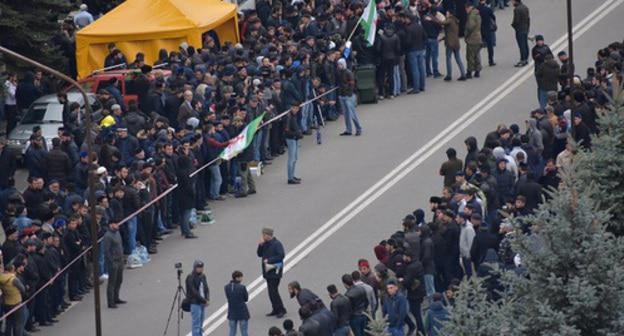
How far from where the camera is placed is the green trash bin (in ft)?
125

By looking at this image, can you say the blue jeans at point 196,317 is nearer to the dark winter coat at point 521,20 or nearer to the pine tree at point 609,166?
the pine tree at point 609,166

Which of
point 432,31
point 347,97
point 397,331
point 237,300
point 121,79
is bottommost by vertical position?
point 397,331

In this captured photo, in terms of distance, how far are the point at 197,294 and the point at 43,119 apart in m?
10.3

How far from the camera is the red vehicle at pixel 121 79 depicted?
35625 mm

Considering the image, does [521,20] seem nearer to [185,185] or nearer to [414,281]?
[185,185]

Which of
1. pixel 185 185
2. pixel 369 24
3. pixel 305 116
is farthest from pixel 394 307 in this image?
pixel 369 24

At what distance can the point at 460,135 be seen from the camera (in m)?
36.0

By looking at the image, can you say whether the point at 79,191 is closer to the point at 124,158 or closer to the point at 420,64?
the point at 124,158

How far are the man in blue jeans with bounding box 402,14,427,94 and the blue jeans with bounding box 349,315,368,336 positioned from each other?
46.4 ft

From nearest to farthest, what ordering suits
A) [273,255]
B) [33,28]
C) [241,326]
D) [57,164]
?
[241,326]
[273,255]
[57,164]
[33,28]

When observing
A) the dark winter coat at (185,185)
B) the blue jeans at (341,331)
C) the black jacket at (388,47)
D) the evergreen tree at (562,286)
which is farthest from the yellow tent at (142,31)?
the evergreen tree at (562,286)

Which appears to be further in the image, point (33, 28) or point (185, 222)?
point (33, 28)

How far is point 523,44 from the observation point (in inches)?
1580

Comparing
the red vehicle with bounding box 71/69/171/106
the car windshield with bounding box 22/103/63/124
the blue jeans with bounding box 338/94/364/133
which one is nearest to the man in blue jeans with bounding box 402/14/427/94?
the blue jeans with bounding box 338/94/364/133
